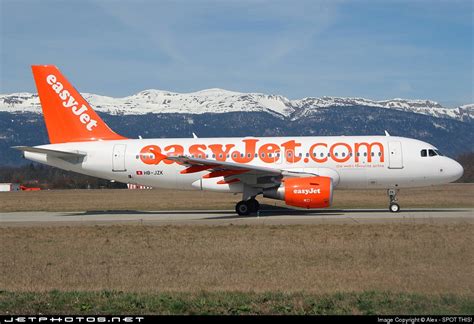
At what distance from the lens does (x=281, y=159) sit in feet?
99.9

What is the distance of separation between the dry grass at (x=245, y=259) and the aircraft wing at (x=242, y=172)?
555cm

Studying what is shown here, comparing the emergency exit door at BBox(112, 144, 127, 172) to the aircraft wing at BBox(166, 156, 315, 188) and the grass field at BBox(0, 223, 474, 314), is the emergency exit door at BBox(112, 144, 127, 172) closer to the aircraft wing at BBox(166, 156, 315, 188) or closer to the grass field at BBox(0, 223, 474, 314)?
the aircraft wing at BBox(166, 156, 315, 188)

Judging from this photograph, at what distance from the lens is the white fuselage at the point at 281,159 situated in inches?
1170

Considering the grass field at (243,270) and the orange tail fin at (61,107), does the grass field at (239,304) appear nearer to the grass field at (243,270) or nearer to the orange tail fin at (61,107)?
the grass field at (243,270)

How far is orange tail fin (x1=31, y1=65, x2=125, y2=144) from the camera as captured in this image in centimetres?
3256

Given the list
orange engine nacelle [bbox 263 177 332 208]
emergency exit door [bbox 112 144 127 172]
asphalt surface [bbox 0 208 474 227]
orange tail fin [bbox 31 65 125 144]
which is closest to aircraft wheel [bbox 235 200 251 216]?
asphalt surface [bbox 0 208 474 227]

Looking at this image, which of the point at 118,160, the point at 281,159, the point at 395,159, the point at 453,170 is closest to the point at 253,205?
the point at 281,159

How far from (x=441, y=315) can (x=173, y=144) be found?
77.1 feet

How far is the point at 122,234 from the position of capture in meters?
21.9

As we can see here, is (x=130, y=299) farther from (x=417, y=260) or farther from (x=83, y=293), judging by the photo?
(x=417, y=260)

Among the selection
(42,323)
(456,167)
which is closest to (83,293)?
(42,323)

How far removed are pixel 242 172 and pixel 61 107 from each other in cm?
974

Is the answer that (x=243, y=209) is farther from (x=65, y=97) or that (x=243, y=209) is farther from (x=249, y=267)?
(x=249, y=267)

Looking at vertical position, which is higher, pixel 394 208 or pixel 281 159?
pixel 281 159
